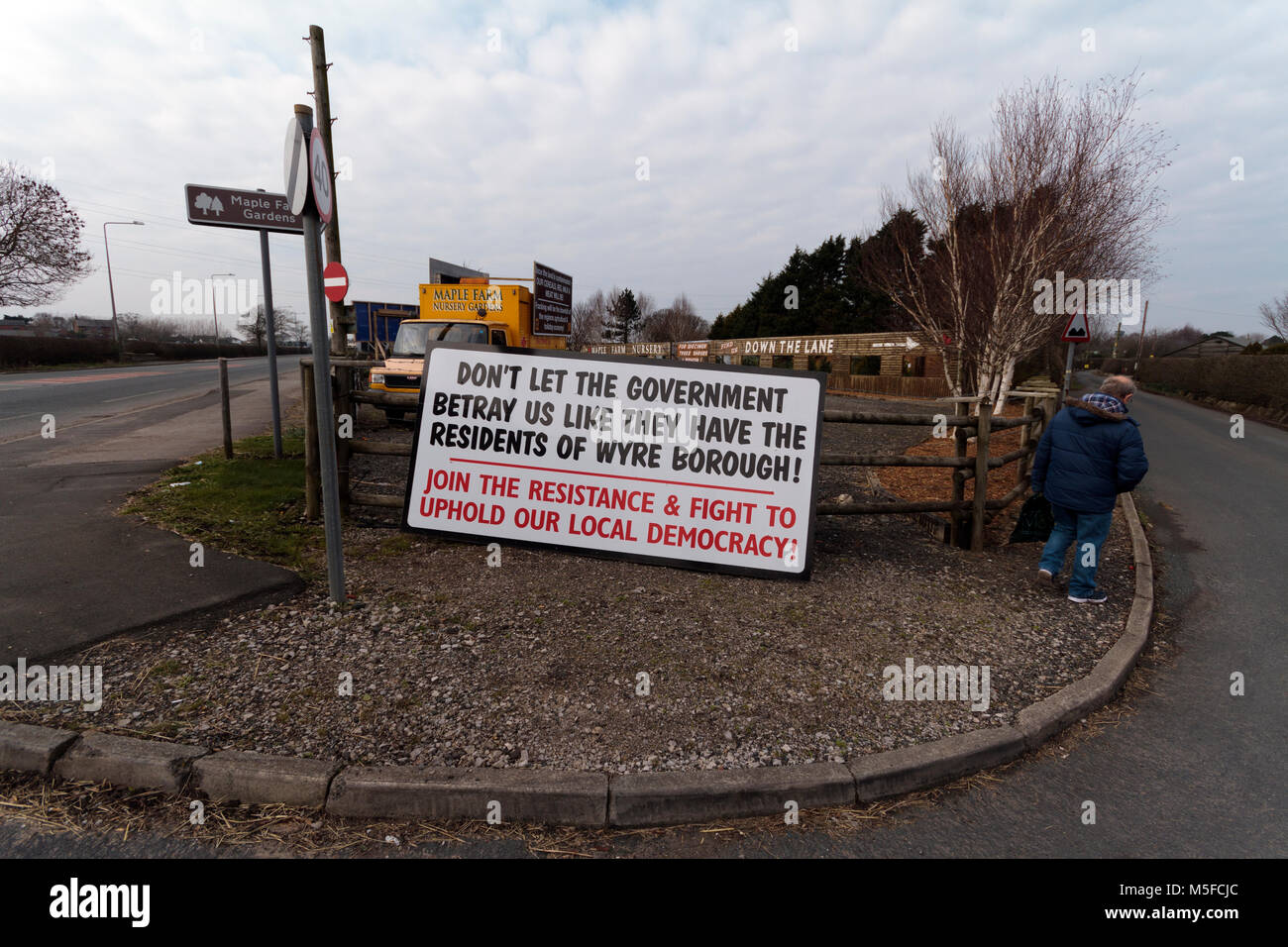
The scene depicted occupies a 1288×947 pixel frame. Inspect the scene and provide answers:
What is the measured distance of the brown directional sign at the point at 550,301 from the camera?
61.1 ft

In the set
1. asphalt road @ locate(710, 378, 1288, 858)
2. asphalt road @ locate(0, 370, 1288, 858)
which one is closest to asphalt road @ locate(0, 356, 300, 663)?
asphalt road @ locate(0, 370, 1288, 858)

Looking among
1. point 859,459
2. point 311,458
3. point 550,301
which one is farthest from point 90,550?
point 550,301

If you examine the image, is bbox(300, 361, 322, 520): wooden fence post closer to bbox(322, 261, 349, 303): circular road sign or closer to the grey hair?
bbox(322, 261, 349, 303): circular road sign

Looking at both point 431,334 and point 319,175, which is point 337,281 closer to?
point 431,334

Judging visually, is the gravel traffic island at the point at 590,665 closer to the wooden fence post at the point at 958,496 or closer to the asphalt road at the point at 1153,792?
the asphalt road at the point at 1153,792

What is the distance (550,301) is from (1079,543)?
17306 mm

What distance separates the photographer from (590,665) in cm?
364

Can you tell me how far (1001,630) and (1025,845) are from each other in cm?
208

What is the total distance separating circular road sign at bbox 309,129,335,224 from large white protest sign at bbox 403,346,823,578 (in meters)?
1.65


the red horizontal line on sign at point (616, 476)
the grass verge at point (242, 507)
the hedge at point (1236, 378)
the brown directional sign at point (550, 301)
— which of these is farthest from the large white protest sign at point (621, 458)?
the hedge at point (1236, 378)

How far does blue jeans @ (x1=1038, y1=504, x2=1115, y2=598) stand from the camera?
4.87m

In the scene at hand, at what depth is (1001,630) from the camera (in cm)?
437

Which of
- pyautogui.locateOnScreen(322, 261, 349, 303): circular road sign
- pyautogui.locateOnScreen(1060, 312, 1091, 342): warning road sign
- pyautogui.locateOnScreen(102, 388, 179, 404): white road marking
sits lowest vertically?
pyautogui.locateOnScreen(102, 388, 179, 404): white road marking
